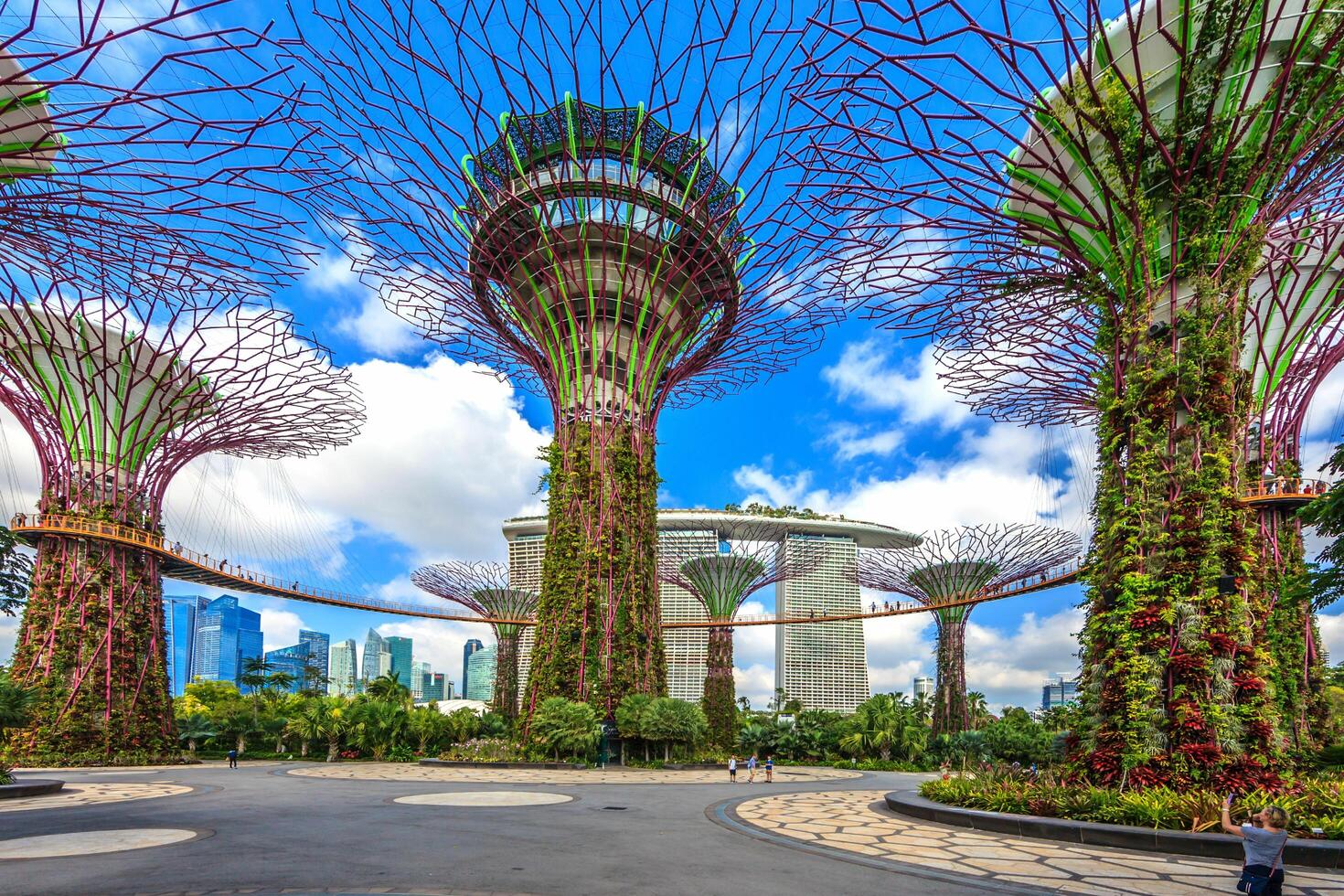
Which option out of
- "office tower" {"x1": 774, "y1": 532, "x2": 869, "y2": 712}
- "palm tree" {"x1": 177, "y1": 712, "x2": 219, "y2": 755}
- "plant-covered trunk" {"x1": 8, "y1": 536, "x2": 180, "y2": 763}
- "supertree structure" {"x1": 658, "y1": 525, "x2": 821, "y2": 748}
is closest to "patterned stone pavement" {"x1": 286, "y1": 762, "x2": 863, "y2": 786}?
"plant-covered trunk" {"x1": 8, "y1": 536, "x2": 180, "y2": 763}

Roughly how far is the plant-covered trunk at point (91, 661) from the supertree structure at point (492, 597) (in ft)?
47.5

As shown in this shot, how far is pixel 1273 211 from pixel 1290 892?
9440mm

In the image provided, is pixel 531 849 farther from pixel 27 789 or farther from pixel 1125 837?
pixel 27 789

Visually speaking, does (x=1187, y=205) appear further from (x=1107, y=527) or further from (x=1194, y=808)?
(x=1194, y=808)

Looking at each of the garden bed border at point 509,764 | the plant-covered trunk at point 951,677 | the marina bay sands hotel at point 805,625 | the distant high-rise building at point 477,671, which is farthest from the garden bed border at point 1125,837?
the distant high-rise building at point 477,671

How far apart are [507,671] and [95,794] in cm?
2836

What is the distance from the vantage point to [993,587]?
1366 inches

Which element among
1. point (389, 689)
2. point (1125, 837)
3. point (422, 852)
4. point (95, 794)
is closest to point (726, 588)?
point (389, 689)

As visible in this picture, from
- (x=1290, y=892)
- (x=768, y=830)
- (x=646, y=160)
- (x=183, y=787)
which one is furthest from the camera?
(x=646, y=160)

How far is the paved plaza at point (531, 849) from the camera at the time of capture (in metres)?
7.06

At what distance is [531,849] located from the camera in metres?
8.69

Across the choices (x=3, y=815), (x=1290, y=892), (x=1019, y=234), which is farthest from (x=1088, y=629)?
(x=3, y=815)

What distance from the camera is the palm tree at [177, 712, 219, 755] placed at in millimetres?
30969

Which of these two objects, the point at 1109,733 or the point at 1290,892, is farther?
the point at 1109,733
